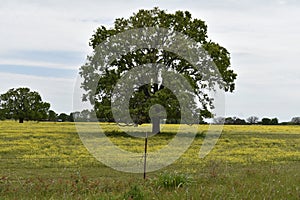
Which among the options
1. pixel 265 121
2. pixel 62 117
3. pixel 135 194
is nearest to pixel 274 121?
pixel 265 121

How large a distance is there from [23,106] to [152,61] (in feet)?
225

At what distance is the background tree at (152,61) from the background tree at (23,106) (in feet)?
204

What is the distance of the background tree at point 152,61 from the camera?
40.1 metres

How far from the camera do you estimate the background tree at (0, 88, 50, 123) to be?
336 feet

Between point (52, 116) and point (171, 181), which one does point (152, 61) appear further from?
point (52, 116)

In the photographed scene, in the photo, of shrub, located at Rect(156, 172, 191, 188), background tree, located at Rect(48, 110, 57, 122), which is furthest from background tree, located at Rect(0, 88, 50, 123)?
shrub, located at Rect(156, 172, 191, 188)

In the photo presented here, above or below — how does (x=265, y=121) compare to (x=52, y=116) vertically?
below

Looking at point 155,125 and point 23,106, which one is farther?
point 23,106

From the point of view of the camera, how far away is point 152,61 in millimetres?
41688

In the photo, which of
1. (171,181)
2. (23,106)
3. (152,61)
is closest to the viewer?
(171,181)

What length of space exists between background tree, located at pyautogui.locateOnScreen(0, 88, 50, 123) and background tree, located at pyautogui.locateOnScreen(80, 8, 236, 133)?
62.1 metres

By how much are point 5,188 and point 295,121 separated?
8477cm

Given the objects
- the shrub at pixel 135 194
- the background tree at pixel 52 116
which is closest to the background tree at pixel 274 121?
the background tree at pixel 52 116

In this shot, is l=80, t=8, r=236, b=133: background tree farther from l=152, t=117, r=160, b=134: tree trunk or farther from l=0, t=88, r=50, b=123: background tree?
l=0, t=88, r=50, b=123: background tree
